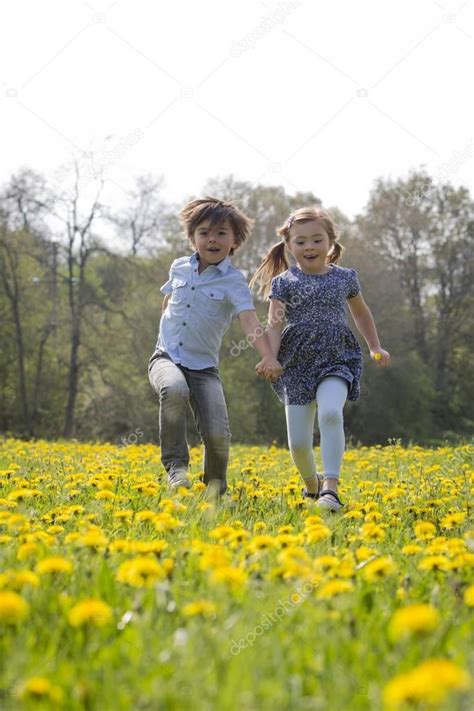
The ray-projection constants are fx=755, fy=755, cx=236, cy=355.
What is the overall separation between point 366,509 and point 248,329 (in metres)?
1.45

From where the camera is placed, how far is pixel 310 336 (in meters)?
4.93

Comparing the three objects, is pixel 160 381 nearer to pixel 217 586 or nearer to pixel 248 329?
pixel 248 329

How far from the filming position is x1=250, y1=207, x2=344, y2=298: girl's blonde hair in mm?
5047

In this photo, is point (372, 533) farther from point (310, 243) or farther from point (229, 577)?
point (310, 243)

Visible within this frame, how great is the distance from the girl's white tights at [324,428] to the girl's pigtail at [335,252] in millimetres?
1044

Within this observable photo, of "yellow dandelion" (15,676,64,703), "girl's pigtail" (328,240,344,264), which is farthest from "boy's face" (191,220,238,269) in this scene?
"yellow dandelion" (15,676,64,703)

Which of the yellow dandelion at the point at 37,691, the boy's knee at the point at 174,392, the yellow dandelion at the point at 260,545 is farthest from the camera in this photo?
the boy's knee at the point at 174,392

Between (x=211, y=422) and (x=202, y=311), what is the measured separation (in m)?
0.75

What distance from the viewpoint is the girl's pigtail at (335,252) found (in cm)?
534

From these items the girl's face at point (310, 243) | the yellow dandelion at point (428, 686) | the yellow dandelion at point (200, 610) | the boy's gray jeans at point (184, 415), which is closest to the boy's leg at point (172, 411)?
the boy's gray jeans at point (184, 415)

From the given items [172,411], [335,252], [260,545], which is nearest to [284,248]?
[335,252]

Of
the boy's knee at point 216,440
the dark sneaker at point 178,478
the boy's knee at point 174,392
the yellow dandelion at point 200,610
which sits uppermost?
the boy's knee at point 174,392

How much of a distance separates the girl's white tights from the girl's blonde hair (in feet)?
2.72

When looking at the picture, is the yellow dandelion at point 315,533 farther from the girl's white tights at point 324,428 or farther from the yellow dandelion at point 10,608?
the girl's white tights at point 324,428
